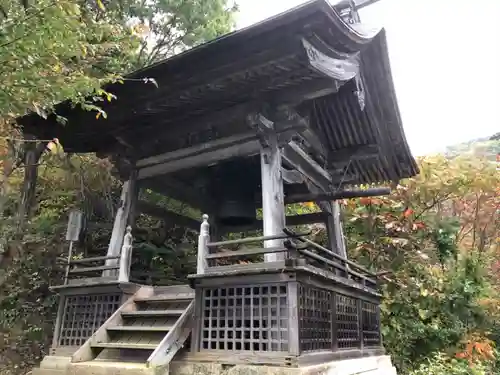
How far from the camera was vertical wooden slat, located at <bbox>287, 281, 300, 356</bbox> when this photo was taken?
451cm

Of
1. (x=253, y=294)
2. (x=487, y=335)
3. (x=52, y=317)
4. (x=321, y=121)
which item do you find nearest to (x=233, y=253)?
(x=253, y=294)

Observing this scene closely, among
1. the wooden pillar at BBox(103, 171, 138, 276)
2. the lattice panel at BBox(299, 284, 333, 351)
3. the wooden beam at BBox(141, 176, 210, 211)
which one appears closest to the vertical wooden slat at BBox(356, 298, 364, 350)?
the lattice panel at BBox(299, 284, 333, 351)

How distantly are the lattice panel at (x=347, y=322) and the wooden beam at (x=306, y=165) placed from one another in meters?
2.05

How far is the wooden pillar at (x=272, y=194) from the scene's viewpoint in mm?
5414

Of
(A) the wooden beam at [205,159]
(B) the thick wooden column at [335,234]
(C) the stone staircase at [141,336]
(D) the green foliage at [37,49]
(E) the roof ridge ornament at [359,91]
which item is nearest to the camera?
(D) the green foliage at [37,49]

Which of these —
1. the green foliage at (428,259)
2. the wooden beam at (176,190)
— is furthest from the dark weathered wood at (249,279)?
the green foliage at (428,259)

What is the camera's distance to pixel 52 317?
9023mm

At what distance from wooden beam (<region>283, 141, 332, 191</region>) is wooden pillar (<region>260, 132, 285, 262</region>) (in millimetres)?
398

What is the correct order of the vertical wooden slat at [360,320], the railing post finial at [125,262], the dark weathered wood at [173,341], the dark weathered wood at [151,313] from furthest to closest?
1. the vertical wooden slat at [360,320]
2. the railing post finial at [125,262]
3. the dark weathered wood at [151,313]
4. the dark weathered wood at [173,341]

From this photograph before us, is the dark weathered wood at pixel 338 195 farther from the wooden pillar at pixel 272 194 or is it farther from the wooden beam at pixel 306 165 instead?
the wooden pillar at pixel 272 194

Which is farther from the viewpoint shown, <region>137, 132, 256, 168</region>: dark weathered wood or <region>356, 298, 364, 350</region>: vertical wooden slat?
<region>356, 298, 364, 350</region>: vertical wooden slat

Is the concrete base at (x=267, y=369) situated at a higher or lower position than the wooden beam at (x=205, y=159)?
lower

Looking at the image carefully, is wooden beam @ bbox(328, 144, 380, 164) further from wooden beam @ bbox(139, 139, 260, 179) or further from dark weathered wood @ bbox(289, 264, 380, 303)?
wooden beam @ bbox(139, 139, 260, 179)

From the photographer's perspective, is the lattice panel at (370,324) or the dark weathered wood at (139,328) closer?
the dark weathered wood at (139,328)
